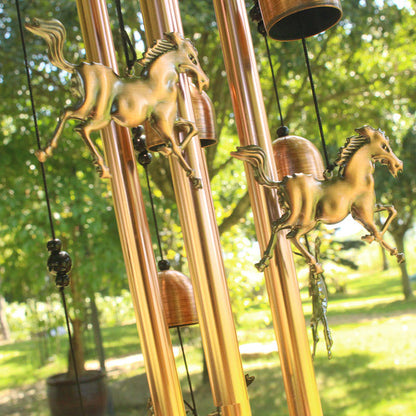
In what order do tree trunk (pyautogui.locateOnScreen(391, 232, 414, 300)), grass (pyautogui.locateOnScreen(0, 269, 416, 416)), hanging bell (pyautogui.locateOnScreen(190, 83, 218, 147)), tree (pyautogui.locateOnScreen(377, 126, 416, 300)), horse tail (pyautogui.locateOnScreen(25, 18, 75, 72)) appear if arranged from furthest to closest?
tree trunk (pyautogui.locateOnScreen(391, 232, 414, 300)), tree (pyautogui.locateOnScreen(377, 126, 416, 300)), grass (pyautogui.locateOnScreen(0, 269, 416, 416)), hanging bell (pyautogui.locateOnScreen(190, 83, 218, 147)), horse tail (pyautogui.locateOnScreen(25, 18, 75, 72))

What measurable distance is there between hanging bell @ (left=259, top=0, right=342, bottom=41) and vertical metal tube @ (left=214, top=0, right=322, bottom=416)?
0.03m

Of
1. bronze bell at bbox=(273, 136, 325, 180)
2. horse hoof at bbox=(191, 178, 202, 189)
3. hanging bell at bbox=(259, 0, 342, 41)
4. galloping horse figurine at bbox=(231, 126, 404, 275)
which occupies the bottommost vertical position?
galloping horse figurine at bbox=(231, 126, 404, 275)

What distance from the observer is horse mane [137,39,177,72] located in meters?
0.41

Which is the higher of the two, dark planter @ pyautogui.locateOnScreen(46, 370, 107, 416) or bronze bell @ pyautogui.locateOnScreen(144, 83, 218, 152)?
bronze bell @ pyautogui.locateOnScreen(144, 83, 218, 152)

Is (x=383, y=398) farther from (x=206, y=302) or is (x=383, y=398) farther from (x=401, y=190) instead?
(x=206, y=302)

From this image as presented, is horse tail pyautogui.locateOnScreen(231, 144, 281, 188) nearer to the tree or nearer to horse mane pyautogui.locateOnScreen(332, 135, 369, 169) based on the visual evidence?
horse mane pyautogui.locateOnScreen(332, 135, 369, 169)

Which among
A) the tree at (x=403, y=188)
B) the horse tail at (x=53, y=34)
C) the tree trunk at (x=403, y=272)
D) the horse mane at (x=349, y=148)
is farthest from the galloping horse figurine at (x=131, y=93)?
the tree trunk at (x=403, y=272)

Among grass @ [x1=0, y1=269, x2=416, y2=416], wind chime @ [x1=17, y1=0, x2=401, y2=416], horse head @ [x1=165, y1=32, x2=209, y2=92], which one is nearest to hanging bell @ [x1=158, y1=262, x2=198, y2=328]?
wind chime @ [x1=17, y1=0, x2=401, y2=416]

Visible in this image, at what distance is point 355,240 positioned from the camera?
20.1 feet

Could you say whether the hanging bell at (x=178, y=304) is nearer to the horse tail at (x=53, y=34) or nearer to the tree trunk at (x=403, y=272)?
the horse tail at (x=53, y=34)

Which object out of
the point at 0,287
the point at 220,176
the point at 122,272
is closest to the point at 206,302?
the point at 122,272

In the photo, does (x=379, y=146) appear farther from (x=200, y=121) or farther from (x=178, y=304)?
(x=178, y=304)

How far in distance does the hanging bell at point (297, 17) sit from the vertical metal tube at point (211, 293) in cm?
11

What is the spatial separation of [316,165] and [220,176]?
153 inches
